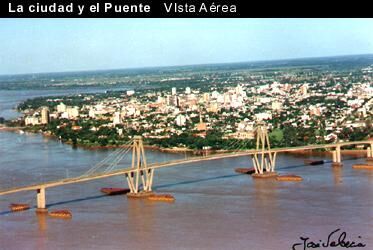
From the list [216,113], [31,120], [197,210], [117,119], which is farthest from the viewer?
[216,113]

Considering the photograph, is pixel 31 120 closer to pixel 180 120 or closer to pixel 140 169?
pixel 180 120

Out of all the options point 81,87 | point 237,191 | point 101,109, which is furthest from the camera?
point 81,87

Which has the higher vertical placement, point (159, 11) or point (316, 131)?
point (159, 11)

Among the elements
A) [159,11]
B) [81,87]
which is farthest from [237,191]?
[81,87]

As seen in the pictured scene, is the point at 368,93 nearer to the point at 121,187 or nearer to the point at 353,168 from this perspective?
the point at 353,168

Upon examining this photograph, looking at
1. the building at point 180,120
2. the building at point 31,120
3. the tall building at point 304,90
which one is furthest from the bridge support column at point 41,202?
the tall building at point 304,90

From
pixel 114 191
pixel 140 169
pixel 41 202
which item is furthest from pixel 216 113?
pixel 41 202

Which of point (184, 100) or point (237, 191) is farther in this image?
point (184, 100)
